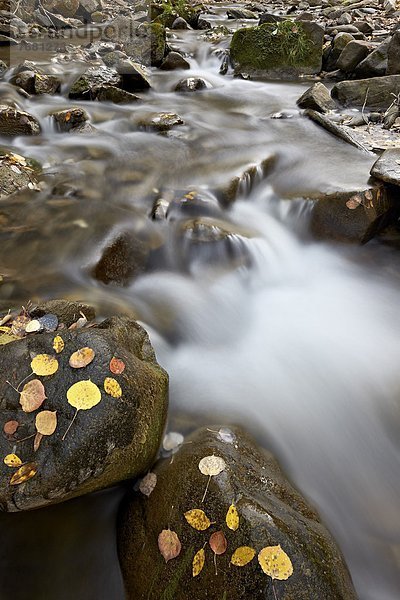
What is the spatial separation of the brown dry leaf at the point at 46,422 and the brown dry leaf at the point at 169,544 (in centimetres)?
74

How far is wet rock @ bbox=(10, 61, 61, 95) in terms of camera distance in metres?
8.31

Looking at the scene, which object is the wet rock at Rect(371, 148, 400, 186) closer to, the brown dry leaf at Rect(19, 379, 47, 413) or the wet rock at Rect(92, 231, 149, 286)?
the wet rock at Rect(92, 231, 149, 286)

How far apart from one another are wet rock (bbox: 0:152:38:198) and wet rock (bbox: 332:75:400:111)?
6.17 metres

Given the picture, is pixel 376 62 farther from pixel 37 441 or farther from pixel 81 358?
pixel 37 441

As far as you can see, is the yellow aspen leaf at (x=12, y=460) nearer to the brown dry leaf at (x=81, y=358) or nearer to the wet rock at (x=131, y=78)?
the brown dry leaf at (x=81, y=358)

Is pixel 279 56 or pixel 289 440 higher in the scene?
pixel 279 56

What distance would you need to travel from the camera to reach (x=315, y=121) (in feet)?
24.1

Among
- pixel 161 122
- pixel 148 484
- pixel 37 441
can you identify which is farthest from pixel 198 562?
pixel 161 122

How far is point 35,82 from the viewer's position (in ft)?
27.3

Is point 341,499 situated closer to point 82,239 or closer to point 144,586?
point 144,586

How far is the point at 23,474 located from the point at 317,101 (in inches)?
321

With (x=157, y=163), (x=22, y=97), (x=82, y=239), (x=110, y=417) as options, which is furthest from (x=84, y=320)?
(x=22, y=97)

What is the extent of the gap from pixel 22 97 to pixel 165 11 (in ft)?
36.2

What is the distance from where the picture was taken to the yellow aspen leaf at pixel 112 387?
209cm
